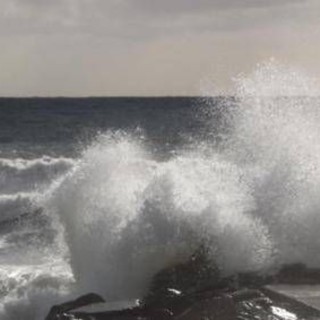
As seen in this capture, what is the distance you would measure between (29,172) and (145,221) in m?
15.4

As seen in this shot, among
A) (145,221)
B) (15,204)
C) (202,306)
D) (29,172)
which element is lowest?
(202,306)

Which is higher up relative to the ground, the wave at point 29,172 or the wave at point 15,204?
the wave at point 29,172

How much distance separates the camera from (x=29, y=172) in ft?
81.7

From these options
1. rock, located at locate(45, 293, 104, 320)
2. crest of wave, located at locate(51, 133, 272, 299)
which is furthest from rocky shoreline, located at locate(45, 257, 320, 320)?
crest of wave, located at locate(51, 133, 272, 299)

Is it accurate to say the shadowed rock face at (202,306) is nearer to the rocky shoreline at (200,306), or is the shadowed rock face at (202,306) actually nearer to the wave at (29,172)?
the rocky shoreline at (200,306)

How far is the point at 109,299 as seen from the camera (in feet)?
29.7

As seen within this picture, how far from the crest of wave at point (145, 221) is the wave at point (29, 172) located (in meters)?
10.8

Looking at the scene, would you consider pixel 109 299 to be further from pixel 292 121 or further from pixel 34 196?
pixel 34 196

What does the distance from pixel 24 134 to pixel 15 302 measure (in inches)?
1209

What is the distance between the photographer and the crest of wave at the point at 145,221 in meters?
9.51

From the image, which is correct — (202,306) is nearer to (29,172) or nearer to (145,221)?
(145,221)

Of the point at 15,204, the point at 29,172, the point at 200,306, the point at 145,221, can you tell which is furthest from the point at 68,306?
the point at 29,172

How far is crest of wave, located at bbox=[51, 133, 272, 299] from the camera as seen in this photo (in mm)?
9508

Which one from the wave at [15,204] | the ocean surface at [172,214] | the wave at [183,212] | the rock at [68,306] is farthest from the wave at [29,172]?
the rock at [68,306]
